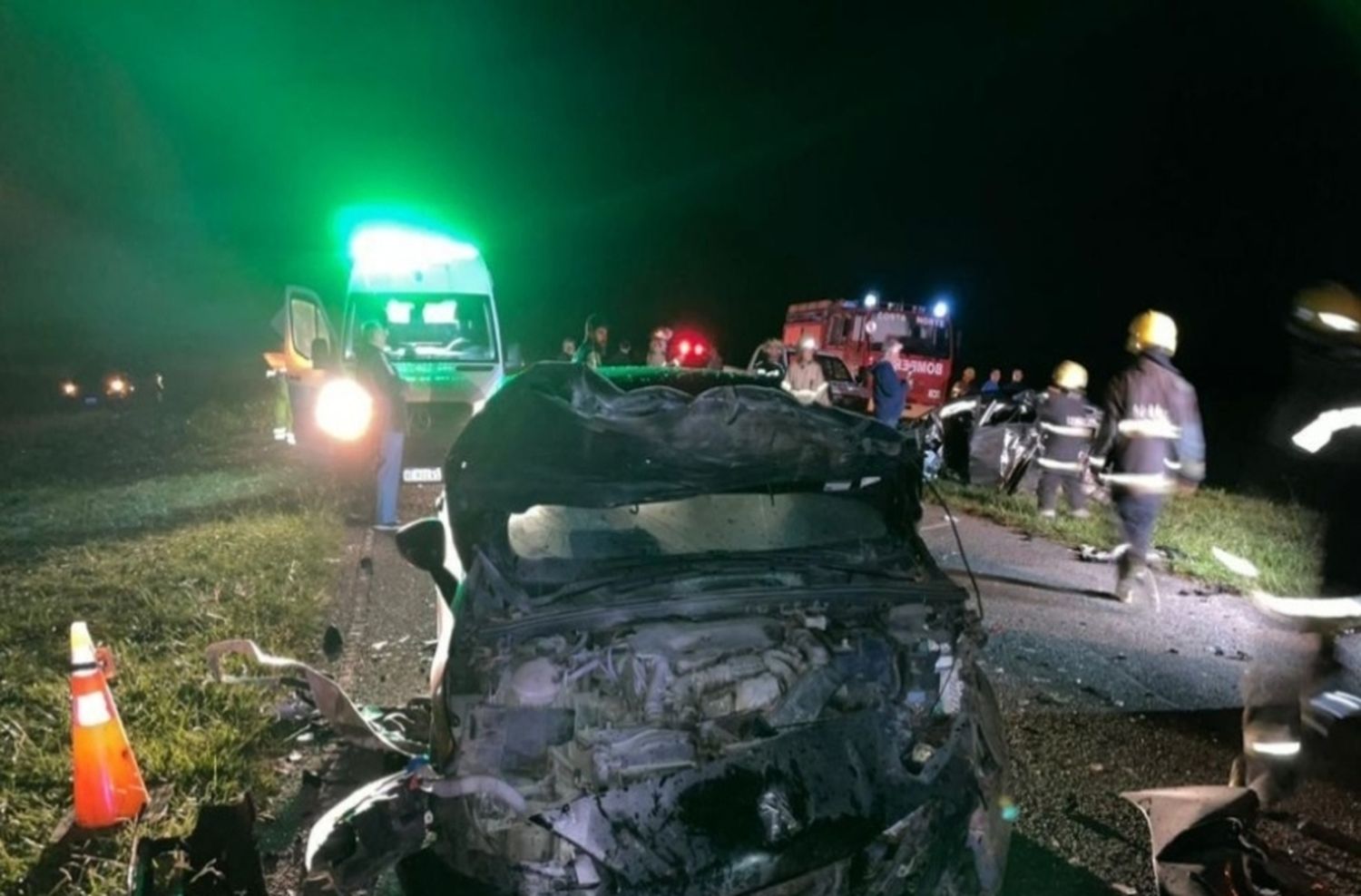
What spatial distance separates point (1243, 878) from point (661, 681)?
191cm

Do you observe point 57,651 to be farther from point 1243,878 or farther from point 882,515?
point 1243,878

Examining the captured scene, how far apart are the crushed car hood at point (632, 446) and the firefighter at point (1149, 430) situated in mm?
3874

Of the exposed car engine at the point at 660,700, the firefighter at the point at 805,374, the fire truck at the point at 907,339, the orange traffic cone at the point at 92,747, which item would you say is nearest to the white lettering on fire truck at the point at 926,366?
the fire truck at the point at 907,339

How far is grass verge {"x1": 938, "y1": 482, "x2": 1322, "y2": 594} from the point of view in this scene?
25.0ft

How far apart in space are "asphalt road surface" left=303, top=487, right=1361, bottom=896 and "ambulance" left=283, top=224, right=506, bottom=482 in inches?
88.6

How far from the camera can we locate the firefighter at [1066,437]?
28.3 feet

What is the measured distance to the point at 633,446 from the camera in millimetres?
3006

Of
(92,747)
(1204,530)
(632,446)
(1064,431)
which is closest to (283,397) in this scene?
(92,747)

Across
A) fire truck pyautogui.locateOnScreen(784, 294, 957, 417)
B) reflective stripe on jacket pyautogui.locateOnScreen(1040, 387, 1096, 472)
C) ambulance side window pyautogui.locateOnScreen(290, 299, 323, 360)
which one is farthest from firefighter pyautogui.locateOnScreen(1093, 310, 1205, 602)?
fire truck pyautogui.locateOnScreen(784, 294, 957, 417)

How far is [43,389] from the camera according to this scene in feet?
75.9

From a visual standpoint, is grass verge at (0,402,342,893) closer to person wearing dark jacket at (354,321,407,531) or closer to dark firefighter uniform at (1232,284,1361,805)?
person wearing dark jacket at (354,321,407,531)

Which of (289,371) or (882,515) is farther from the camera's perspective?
(289,371)

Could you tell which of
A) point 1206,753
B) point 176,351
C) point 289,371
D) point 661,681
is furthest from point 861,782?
point 176,351

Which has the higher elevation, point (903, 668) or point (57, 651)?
point (903, 668)
